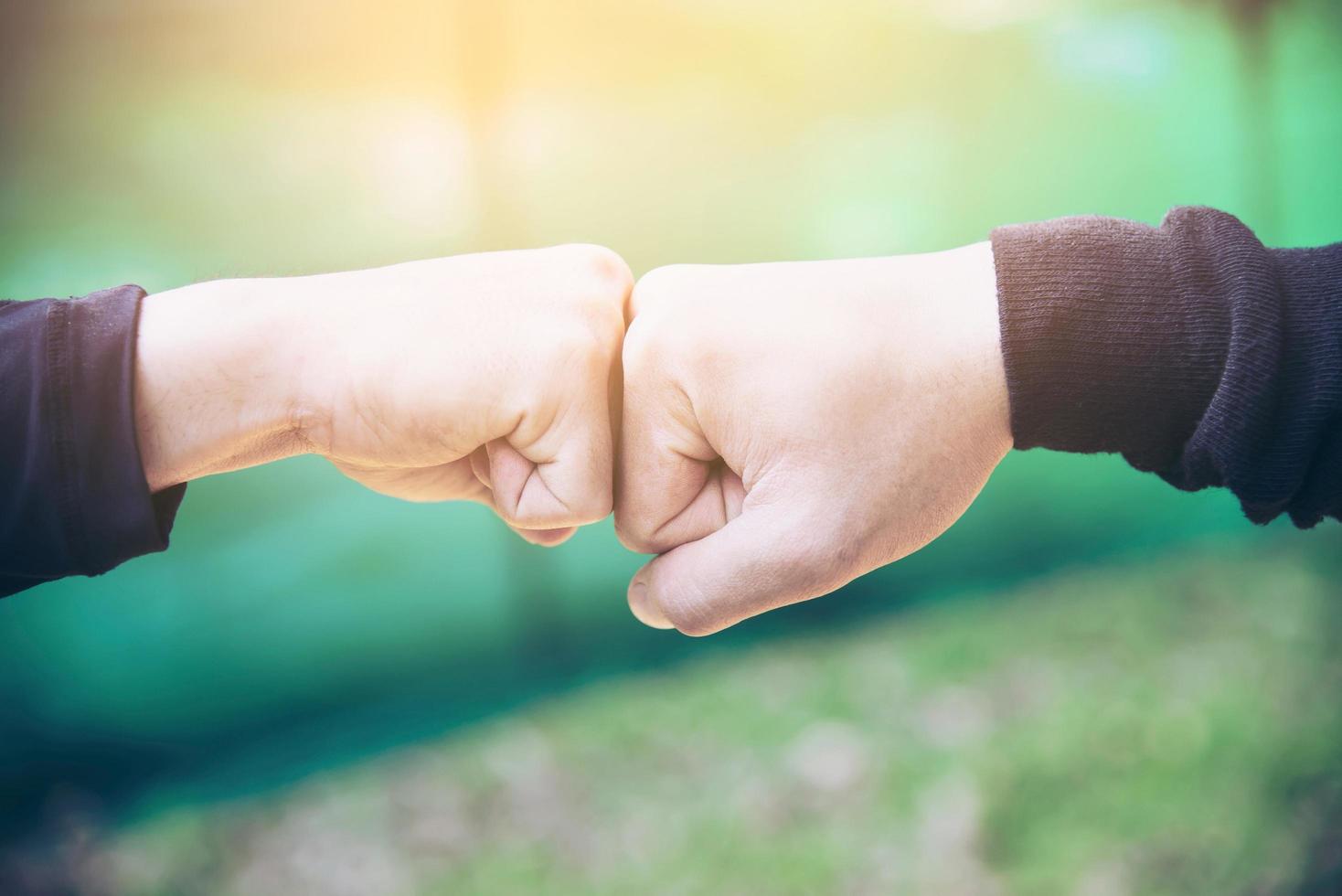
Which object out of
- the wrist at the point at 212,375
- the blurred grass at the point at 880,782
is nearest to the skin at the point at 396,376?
the wrist at the point at 212,375

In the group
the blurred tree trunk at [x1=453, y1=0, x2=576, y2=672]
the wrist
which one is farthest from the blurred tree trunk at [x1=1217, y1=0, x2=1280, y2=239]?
the wrist

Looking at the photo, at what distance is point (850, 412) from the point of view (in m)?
0.83

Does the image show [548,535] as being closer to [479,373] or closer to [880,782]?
[479,373]

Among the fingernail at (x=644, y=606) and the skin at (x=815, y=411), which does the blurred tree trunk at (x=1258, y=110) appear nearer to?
the skin at (x=815, y=411)

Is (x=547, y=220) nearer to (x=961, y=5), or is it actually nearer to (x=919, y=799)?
(x=961, y=5)

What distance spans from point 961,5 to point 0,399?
1.79 meters

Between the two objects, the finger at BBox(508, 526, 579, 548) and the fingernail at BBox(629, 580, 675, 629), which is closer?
the fingernail at BBox(629, 580, 675, 629)

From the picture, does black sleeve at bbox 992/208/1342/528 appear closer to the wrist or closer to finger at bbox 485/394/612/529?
finger at bbox 485/394/612/529

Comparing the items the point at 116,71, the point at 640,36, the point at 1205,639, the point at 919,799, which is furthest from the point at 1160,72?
the point at 116,71

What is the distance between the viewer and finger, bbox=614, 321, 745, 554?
0.90m

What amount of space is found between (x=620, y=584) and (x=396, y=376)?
1.10 metres

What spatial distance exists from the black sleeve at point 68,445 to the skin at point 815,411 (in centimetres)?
45

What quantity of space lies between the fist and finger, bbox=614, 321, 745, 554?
26mm

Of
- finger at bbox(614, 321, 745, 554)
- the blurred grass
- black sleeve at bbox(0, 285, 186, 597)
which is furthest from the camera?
the blurred grass
